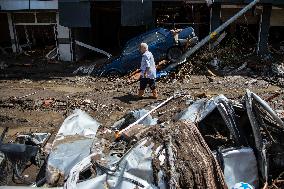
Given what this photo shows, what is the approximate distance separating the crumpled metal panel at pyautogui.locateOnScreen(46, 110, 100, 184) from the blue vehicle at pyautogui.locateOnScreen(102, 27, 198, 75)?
7036 mm

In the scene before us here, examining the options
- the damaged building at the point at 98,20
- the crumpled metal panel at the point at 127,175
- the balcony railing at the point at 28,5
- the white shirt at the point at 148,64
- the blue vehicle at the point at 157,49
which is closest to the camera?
the crumpled metal panel at the point at 127,175

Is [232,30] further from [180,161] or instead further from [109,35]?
[180,161]

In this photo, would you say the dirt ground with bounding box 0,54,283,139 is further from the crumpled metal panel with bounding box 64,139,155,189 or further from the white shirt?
the crumpled metal panel with bounding box 64,139,155,189

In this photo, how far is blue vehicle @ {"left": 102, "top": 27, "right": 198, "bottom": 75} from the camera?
14383 millimetres

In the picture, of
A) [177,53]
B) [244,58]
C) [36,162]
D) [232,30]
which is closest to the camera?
[36,162]

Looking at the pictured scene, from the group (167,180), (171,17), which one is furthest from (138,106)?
(171,17)

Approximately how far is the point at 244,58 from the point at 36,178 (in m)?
11.7

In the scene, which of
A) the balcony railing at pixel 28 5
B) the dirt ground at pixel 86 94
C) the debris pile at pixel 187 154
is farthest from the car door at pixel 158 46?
the debris pile at pixel 187 154

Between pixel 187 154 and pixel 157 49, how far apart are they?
9.72 meters

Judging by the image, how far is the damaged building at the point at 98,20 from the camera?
16.6 m

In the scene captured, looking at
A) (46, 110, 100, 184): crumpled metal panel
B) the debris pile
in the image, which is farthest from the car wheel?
the debris pile

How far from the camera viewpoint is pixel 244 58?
1557cm

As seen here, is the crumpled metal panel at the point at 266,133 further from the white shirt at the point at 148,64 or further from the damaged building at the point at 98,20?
the damaged building at the point at 98,20

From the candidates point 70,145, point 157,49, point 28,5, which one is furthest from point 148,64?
point 28,5
